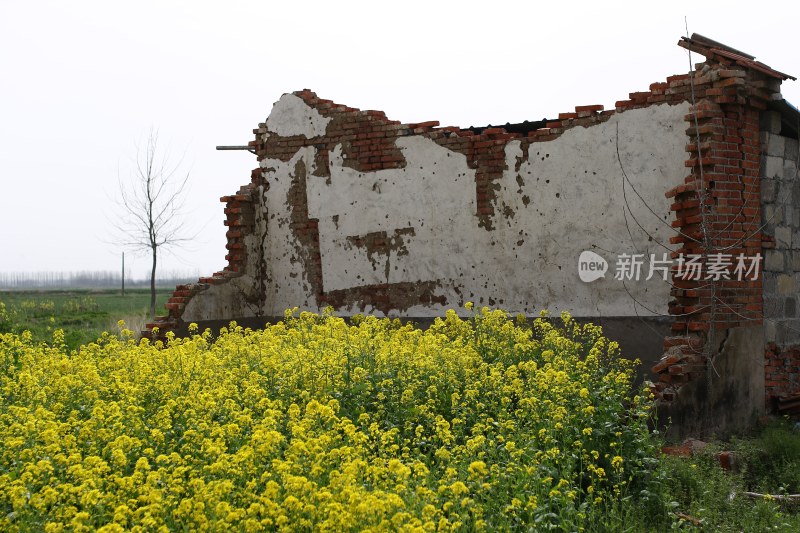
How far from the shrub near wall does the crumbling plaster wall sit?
1.09m

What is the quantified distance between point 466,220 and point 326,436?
6481mm

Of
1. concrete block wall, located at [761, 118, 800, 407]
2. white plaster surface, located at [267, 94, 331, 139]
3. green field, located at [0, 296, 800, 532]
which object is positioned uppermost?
white plaster surface, located at [267, 94, 331, 139]

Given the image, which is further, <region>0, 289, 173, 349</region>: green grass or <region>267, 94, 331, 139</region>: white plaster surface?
<region>0, 289, 173, 349</region>: green grass

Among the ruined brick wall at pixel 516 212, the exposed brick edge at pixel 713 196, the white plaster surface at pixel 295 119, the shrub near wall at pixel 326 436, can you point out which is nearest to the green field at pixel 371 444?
the shrub near wall at pixel 326 436

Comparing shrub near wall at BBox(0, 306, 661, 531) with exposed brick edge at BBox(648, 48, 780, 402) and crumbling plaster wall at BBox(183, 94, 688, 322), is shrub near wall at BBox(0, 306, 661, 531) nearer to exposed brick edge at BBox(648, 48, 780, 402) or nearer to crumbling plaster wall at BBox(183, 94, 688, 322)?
exposed brick edge at BBox(648, 48, 780, 402)

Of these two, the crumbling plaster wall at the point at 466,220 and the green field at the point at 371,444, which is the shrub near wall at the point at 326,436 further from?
the crumbling plaster wall at the point at 466,220

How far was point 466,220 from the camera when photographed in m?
11.4

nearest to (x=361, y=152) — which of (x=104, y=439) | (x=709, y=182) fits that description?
(x=709, y=182)

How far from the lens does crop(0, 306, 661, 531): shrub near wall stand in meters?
4.68

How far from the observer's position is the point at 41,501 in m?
4.68

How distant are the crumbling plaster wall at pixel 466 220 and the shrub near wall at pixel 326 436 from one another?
109 cm

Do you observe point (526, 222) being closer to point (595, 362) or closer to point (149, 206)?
point (595, 362)

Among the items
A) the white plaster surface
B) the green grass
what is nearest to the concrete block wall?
the white plaster surface

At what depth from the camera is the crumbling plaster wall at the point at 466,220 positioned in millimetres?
10102
